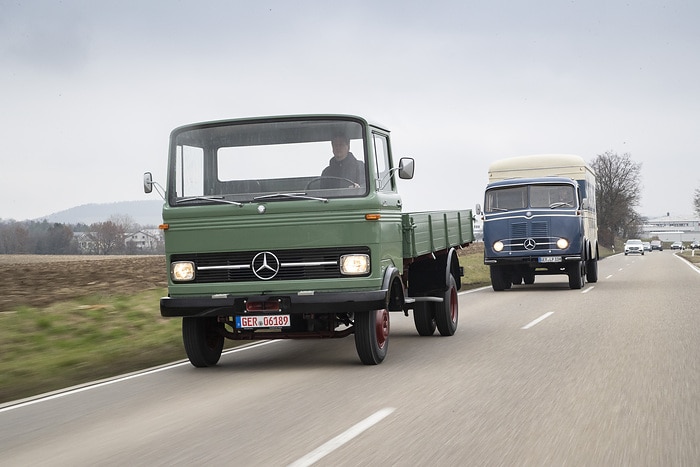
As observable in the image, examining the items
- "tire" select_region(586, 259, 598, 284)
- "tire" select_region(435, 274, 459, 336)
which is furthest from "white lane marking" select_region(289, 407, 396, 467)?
"tire" select_region(586, 259, 598, 284)

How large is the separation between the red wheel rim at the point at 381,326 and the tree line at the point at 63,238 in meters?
57.4

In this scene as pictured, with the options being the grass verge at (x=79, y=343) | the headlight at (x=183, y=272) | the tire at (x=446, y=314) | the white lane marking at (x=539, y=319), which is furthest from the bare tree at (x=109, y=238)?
the headlight at (x=183, y=272)

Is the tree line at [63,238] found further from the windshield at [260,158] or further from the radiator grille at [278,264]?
the radiator grille at [278,264]

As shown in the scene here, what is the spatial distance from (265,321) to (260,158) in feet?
5.84

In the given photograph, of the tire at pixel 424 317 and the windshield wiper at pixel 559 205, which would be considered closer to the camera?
the tire at pixel 424 317

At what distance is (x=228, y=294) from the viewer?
8883 millimetres

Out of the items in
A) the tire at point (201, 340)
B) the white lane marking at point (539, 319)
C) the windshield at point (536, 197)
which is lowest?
the white lane marking at point (539, 319)

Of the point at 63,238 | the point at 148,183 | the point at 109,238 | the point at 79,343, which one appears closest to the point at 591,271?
the point at 79,343

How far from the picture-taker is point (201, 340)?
375 inches

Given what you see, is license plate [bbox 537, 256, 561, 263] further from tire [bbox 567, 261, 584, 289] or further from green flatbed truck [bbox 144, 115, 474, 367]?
green flatbed truck [bbox 144, 115, 474, 367]

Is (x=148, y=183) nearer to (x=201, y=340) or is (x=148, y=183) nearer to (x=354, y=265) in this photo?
(x=201, y=340)

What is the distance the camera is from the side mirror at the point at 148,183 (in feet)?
29.7

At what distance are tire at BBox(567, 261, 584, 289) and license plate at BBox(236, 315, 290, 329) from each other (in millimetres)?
14155

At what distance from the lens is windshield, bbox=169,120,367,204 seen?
30.0 ft
